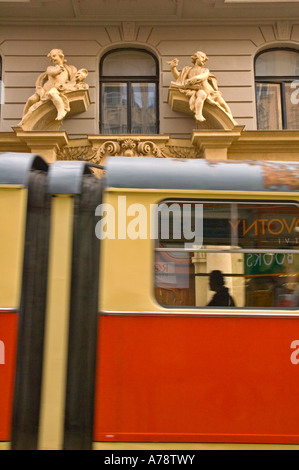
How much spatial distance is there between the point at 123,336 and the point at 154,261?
0.70 meters

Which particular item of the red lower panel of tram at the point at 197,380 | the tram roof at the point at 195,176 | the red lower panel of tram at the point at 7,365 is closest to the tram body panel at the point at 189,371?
the red lower panel of tram at the point at 197,380

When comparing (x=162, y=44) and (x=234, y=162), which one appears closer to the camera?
(x=234, y=162)

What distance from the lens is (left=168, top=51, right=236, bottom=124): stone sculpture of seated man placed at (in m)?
11.6

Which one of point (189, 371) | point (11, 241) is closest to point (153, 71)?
point (11, 241)

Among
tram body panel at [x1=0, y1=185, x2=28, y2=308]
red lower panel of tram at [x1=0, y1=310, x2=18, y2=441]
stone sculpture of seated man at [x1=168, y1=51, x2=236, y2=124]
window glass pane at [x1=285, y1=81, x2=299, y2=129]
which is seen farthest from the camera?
window glass pane at [x1=285, y1=81, x2=299, y2=129]

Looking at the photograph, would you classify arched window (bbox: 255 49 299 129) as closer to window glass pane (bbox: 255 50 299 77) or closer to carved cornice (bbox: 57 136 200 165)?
window glass pane (bbox: 255 50 299 77)

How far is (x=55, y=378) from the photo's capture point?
405 cm

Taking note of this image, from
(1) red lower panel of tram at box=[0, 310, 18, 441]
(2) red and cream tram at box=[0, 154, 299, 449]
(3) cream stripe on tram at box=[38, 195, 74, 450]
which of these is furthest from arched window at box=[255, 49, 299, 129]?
(1) red lower panel of tram at box=[0, 310, 18, 441]

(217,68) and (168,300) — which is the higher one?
(217,68)

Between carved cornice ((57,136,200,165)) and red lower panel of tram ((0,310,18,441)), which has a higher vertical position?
carved cornice ((57,136,200,165))

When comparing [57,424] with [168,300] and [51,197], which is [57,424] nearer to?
[168,300]

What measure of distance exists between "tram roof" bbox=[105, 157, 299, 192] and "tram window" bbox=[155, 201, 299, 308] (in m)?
0.28

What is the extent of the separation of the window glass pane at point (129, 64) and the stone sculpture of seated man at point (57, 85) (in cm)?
114

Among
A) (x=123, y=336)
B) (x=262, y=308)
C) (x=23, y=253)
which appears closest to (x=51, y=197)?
(x=23, y=253)
